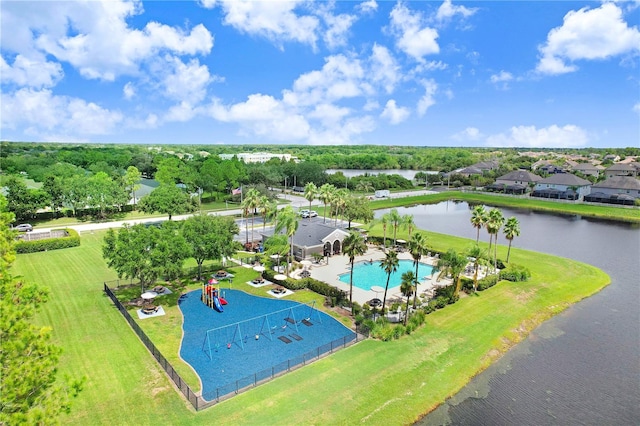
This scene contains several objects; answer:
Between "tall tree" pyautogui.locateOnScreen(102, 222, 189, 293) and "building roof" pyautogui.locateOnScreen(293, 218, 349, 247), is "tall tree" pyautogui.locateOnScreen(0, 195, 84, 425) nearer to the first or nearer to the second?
"tall tree" pyautogui.locateOnScreen(102, 222, 189, 293)

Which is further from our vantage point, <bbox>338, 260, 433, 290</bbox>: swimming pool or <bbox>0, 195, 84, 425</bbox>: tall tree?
<bbox>338, 260, 433, 290</bbox>: swimming pool

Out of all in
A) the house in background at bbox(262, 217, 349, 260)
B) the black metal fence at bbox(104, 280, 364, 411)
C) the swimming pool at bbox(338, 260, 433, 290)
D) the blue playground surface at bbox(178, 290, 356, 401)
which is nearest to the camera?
the black metal fence at bbox(104, 280, 364, 411)

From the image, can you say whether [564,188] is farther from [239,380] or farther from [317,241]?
[239,380]

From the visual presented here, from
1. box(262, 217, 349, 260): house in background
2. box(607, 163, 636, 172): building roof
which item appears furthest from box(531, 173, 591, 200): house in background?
box(262, 217, 349, 260): house in background

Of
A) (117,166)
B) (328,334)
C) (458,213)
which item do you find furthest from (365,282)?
(117,166)

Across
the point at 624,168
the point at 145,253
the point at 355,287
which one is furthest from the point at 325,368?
the point at 624,168
